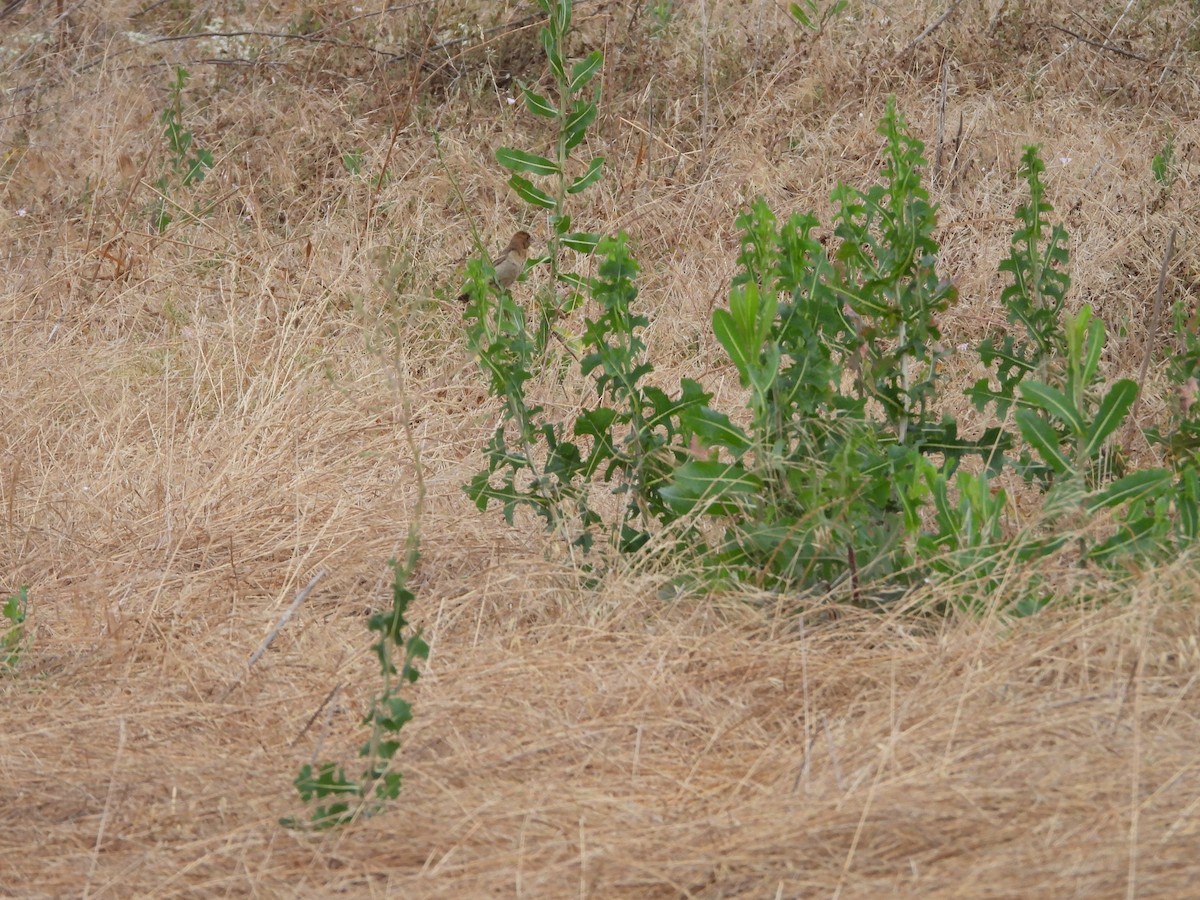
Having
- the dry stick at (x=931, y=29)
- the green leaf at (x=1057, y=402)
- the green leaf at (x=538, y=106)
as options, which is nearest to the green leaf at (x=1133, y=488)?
the green leaf at (x=1057, y=402)

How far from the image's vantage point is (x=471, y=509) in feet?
11.6

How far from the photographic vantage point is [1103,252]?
16.5 ft

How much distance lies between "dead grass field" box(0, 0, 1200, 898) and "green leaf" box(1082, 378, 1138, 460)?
287 mm

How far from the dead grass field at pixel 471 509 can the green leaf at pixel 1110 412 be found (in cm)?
29

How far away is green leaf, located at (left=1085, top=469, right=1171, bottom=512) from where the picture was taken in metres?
2.57

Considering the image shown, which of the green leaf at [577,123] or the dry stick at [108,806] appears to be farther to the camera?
the green leaf at [577,123]

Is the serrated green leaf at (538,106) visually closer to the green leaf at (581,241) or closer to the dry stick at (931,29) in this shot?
the green leaf at (581,241)

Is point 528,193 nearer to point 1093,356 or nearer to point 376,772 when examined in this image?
point 1093,356

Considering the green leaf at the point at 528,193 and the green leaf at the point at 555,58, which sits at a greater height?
the green leaf at the point at 555,58

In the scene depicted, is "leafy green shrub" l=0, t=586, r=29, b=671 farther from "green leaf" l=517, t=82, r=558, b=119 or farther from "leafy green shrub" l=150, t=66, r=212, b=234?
"leafy green shrub" l=150, t=66, r=212, b=234

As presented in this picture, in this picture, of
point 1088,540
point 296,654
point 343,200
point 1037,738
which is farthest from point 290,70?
point 1037,738

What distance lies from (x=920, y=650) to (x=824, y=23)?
178 inches

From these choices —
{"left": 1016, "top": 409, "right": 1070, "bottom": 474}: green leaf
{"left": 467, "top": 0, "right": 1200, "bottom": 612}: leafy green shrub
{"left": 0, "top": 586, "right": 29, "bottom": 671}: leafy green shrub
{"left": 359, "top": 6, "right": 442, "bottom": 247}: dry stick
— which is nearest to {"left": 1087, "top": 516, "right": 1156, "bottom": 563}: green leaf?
{"left": 467, "top": 0, "right": 1200, "bottom": 612}: leafy green shrub

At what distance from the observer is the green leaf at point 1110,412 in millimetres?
2561
